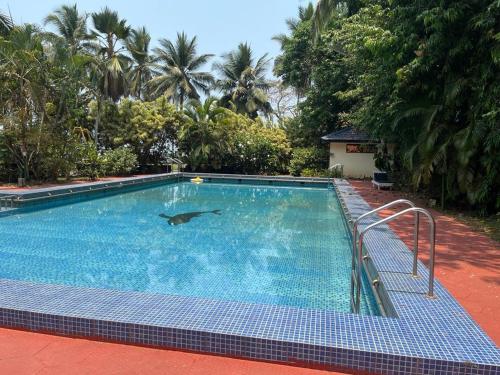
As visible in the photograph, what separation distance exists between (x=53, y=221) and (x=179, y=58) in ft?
81.2

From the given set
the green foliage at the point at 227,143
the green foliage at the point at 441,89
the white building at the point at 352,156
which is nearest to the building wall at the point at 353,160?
the white building at the point at 352,156

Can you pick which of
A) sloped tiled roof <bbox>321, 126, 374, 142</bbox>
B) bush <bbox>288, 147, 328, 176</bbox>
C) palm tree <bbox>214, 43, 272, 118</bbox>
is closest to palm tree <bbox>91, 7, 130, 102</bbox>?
palm tree <bbox>214, 43, 272, 118</bbox>

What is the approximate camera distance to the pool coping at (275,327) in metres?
2.92

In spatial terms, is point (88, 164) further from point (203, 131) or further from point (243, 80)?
point (243, 80)

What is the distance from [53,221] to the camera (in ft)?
32.8

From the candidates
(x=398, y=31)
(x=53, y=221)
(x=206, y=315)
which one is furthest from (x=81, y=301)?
(x=398, y=31)

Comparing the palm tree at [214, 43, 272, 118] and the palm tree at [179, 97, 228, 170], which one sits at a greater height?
the palm tree at [214, 43, 272, 118]

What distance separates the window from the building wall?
0.39ft

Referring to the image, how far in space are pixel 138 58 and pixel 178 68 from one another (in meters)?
3.38

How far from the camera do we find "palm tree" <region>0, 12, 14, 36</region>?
17.0 metres

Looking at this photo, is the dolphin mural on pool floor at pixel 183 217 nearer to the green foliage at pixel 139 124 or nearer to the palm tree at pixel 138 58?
the green foliage at pixel 139 124

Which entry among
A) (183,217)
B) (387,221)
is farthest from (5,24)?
(387,221)

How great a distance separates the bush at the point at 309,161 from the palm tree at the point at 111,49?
1112 centimetres

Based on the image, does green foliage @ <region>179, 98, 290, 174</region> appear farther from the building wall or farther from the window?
the window
